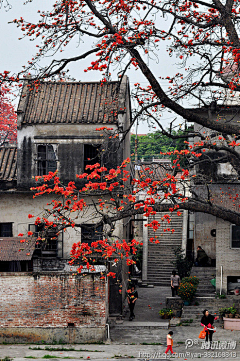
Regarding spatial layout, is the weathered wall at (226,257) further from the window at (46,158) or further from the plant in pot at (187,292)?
the window at (46,158)

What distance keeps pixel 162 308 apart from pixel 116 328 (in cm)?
384

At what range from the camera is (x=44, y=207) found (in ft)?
75.9

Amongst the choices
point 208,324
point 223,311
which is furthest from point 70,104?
point 208,324

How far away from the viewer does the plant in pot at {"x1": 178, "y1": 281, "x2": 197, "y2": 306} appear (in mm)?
21594

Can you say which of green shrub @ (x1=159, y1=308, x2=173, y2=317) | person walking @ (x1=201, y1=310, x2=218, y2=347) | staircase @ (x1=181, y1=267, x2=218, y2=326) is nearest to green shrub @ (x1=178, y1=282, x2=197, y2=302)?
staircase @ (x1=181, y1=267, x2=218, y2=326)

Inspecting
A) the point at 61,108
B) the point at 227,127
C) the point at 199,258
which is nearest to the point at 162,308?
the point at 199,258

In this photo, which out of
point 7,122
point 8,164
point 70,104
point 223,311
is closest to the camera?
point 223,311

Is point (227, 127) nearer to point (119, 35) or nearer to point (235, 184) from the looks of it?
point (119, 35)

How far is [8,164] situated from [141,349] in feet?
36.6

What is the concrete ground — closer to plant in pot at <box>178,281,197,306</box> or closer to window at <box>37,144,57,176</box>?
plant in pot at <box>178,281,197,306</box>

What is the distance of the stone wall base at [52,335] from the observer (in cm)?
1839

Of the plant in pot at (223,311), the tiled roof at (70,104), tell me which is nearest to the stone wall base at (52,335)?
the plant in pot at (223,311)

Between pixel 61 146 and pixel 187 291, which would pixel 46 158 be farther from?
pixel 187 291

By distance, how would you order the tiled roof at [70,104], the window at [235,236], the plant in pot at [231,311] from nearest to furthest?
the plant in pot at [231,311] → the window at [235,236] → the tiled roof at [70,104]
